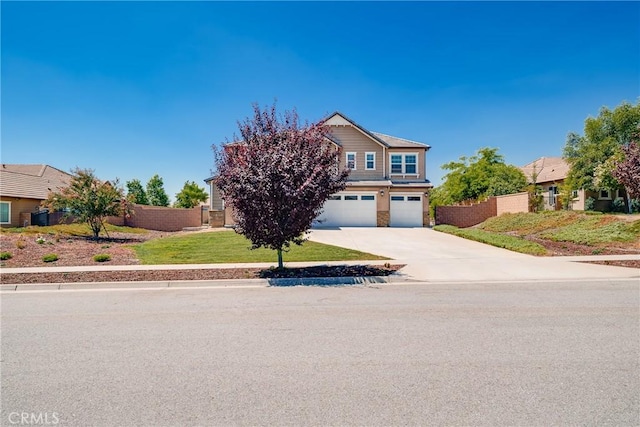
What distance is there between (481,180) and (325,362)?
4135cm

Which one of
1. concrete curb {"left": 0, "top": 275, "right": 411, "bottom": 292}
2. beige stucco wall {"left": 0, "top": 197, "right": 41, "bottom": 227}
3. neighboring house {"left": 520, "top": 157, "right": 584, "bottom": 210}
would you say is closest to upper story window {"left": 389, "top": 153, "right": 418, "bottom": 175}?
neighboring house {"left": 520, "top": 157, "right": 584, "bottom": 210}

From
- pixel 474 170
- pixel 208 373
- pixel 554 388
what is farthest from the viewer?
pixel 474 170

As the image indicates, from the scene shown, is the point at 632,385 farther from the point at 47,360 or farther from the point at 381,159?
the point at 381,159

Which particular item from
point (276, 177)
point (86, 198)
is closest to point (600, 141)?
point (276, 177)

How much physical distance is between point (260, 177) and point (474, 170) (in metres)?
40.0

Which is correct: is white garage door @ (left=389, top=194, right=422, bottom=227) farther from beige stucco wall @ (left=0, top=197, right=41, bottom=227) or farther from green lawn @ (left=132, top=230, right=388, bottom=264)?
beige stucco wall @ (left=0, top=197, right=41, bottom=227)

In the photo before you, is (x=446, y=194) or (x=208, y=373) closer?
(x=208, y=373)

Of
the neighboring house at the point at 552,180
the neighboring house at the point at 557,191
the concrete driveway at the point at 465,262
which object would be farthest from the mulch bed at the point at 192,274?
the neighboring house at the point at 552,180

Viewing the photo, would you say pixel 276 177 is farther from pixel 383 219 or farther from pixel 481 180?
pixel 481 180

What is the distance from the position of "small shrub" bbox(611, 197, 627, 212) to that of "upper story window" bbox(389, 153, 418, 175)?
59.4 ft

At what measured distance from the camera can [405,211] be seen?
26.2m

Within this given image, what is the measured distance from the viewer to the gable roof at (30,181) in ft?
85.9

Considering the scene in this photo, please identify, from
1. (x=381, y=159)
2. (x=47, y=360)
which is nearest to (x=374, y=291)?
(x=47, y=360)

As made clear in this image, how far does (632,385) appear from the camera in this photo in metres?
3.73
